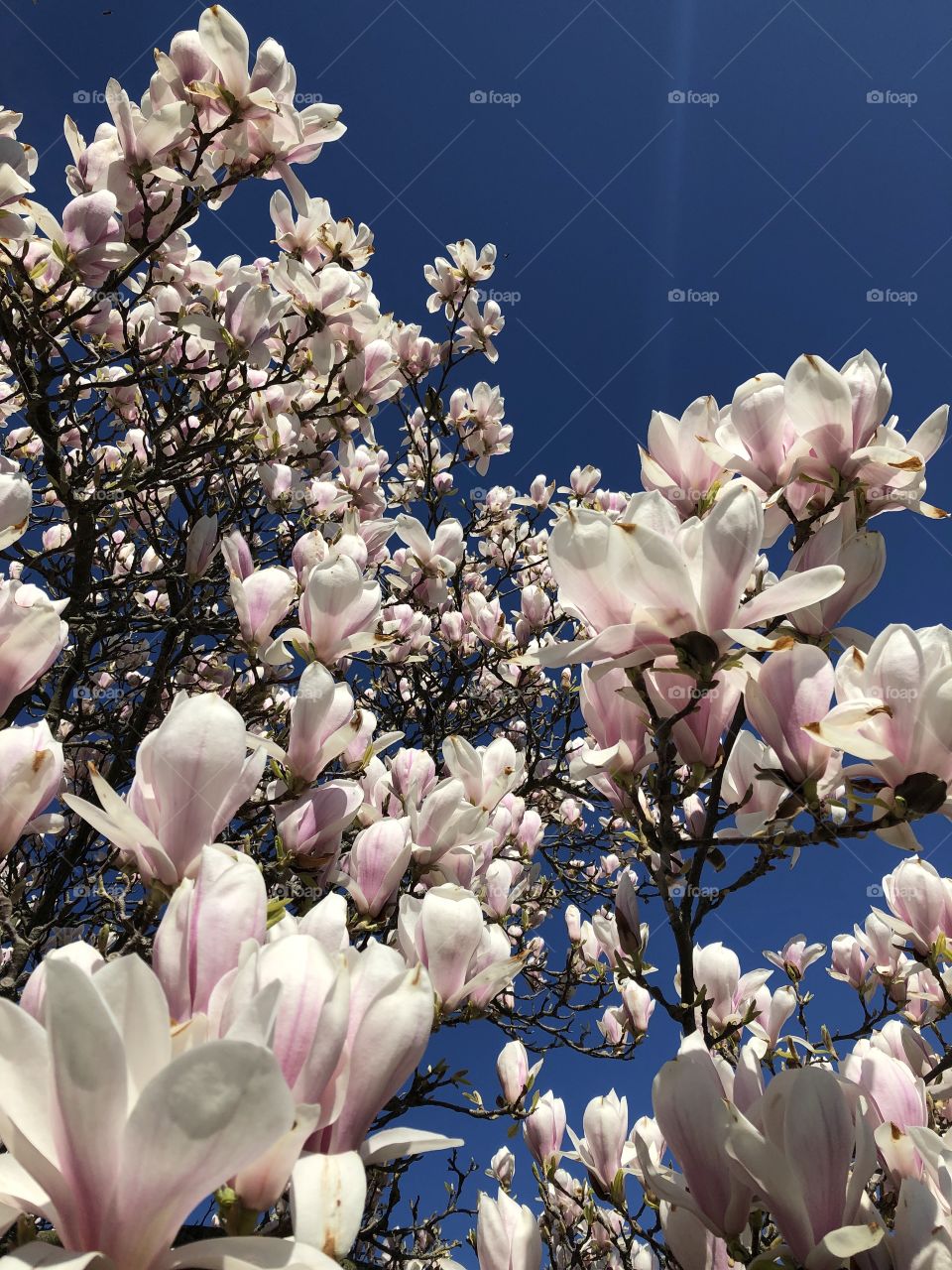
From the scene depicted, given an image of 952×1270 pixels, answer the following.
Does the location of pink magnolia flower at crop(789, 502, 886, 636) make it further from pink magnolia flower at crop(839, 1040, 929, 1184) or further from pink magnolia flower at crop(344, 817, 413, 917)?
pink magnolia flower at crop(344, 817, 413, 917)

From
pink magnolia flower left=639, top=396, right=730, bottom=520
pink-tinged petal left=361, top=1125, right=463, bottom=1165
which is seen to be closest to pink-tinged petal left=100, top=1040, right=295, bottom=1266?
pink-tinged petal left=361, top=1125, right=463, bottom=1165

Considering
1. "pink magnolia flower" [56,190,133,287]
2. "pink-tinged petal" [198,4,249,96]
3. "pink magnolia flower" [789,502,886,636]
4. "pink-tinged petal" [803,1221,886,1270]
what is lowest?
"pink-tinged petal" [803,1221,886,1270]

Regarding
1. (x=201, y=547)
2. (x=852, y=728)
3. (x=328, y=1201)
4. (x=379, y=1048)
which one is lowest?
(x=328, y=1201)

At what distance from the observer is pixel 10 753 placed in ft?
3.24

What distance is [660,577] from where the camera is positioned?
38.4 inches

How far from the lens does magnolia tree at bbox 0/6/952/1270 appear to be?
560mm

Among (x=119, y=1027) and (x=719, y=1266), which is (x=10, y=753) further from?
(x=719, y=1266)

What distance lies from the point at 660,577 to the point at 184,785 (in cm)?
62

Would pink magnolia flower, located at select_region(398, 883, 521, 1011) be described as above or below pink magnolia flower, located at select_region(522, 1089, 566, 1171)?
above

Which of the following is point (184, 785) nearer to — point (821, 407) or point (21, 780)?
point (21, 780)

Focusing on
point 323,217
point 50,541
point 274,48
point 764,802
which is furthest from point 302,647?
point 50,541

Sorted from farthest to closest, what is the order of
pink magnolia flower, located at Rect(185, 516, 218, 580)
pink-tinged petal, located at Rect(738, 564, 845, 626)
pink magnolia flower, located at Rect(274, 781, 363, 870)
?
pink magnolia flower, located at Rect(185, 516, 218, 580)
pink magnolia flower, located at Rect(274, 781, 363, 870)
pink-tinged petal, located at Rect(738, 564, 845, 626)

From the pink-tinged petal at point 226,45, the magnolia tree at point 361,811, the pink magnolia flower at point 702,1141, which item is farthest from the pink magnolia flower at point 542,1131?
the pink-tinged petal at point 226,45

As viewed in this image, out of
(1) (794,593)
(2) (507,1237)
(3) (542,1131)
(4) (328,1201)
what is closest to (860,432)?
(1) (794,593)
